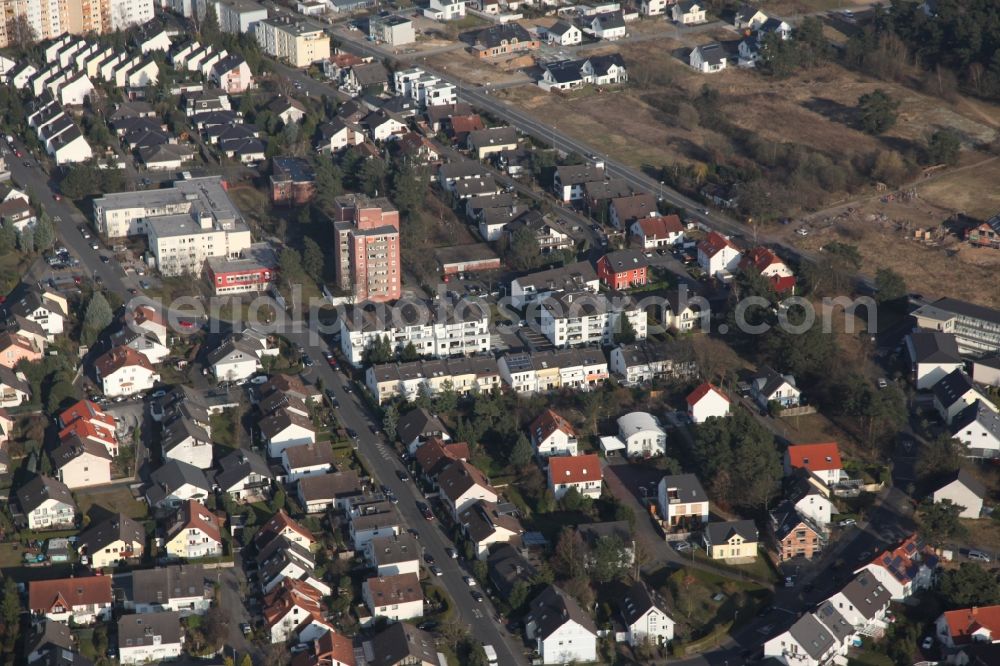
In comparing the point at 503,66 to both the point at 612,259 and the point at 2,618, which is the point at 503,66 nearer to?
the point at 612,259

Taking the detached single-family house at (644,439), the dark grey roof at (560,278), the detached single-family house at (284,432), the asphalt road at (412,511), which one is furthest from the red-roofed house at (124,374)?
the detached single-family house at (644,439)

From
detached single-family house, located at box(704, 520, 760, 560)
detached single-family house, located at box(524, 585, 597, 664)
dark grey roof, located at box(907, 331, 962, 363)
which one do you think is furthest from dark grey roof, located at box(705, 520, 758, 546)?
dark grey roof, located at box(907, 331, 962, 363)

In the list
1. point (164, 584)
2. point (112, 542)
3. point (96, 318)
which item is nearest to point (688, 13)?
point (96, 318)

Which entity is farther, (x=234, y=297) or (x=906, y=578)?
(x=234, y=297)

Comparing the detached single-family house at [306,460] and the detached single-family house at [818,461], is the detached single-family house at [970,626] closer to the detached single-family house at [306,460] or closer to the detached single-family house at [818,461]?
the detached single-family house at [818,461]

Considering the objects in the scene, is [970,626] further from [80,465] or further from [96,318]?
[96,318]

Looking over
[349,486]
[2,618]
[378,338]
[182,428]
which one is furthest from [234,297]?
[2,618]

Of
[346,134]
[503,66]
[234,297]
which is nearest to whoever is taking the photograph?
[234,297]
